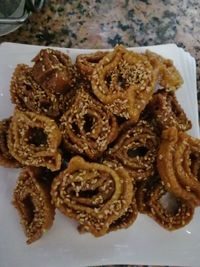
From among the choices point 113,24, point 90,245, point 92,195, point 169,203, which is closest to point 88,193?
point 92,195

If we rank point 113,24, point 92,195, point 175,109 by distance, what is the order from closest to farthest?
point 92,195 < point 175,109 < point 113,24

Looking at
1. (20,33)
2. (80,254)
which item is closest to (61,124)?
(80,254)

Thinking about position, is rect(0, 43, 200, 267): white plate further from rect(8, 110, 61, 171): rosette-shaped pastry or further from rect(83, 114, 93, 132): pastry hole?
rect(83, 114, 93, 132): pastry hole

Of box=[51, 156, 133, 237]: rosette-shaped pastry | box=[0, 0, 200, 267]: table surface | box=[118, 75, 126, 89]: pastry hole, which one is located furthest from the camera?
box=[0, 0, 200, 267]: table surface

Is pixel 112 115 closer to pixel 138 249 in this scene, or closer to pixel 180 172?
pixel 180 172

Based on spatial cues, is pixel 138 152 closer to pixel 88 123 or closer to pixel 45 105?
pixel 88 123

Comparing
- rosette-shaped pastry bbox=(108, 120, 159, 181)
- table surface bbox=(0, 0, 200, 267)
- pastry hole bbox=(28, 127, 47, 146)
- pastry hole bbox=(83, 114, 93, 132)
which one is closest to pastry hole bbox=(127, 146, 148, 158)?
rosette-shaped pastry bbox=(108, 120, 159, 181)

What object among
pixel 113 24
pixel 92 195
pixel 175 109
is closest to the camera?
pixel 92 195

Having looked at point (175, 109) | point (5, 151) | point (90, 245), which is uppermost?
point (175, 109)
